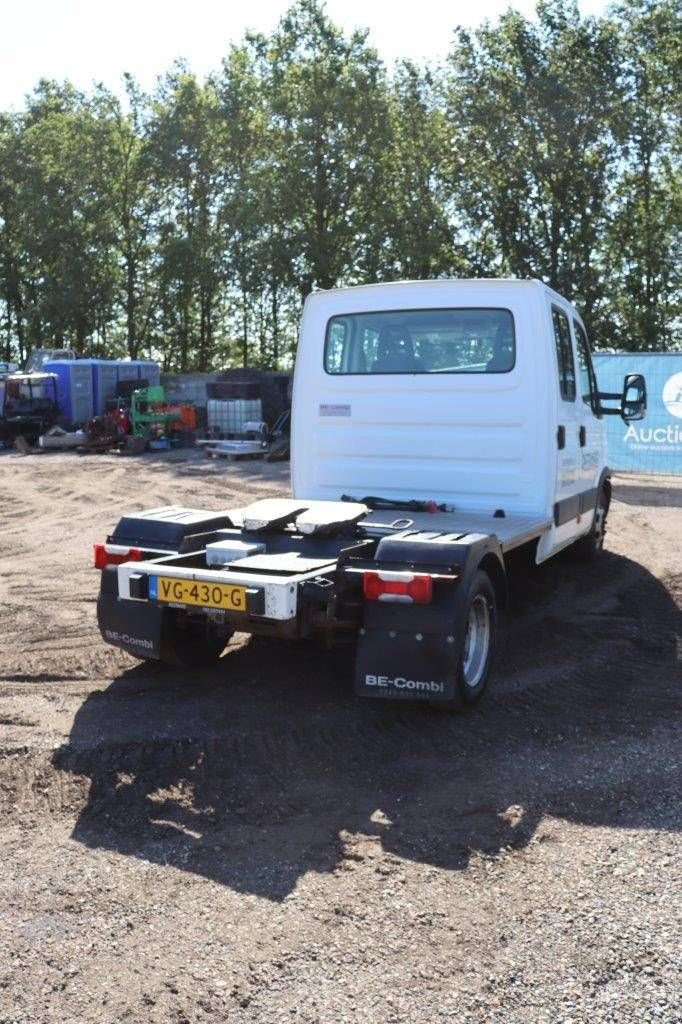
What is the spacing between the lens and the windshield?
22.0ft

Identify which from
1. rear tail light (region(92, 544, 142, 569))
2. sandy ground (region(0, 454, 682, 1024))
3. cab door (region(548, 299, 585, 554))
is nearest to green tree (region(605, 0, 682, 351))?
cab door (region(548, 299, 585, 554))

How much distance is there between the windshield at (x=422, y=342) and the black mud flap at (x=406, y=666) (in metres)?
2.64

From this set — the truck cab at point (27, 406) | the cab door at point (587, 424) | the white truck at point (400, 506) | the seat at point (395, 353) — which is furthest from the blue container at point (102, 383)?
the seat at point (395, 353)

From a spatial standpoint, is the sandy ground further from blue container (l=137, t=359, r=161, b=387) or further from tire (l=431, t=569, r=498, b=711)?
blue container (l=137, t=359, r=161, b=387)

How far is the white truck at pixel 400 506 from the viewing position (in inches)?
187

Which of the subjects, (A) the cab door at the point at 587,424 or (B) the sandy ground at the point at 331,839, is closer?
(B) the sandy ground at the point at 331,839

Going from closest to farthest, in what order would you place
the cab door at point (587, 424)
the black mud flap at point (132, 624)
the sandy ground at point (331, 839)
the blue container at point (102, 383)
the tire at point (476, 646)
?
1. the sandy ground at point (331, 839)
2. the tire at point (476, 646)
3. the black mud flap at point (132, 624)
4. the cab door at point (587, 424)
5. the blue container at point (102, 383)

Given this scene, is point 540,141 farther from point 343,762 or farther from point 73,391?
point 343,762

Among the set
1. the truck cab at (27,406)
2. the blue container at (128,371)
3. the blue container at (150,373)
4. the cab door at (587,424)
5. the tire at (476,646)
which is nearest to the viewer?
the tire at (476,646)

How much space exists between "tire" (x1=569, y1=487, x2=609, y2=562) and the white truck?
0.57 m

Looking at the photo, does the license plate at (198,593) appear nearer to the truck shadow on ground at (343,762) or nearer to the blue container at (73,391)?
the truck shadow on ground at (343,762)

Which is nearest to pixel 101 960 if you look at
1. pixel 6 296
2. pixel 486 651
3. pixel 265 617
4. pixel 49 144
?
pixel 265 617

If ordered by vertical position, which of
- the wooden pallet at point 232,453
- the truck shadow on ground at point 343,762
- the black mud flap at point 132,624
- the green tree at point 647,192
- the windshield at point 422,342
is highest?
the green tree at point 647,192

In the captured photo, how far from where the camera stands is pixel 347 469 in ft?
23.5
